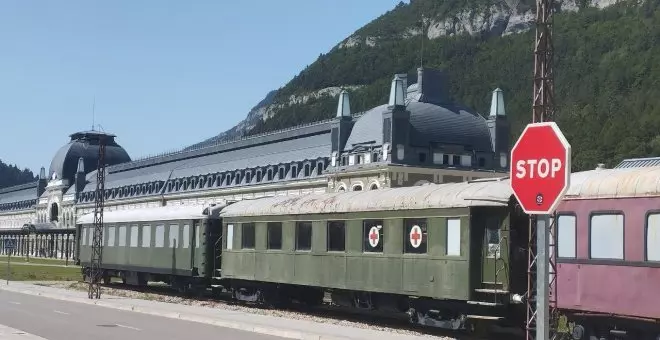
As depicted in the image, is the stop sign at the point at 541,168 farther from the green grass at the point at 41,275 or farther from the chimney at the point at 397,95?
the chimney at the point at 397,95

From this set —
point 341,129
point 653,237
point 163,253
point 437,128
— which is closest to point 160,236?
point 163,253

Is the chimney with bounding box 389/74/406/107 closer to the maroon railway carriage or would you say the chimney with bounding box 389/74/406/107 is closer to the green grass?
the green grass

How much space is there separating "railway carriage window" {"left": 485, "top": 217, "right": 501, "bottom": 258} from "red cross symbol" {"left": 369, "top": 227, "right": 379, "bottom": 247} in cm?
404

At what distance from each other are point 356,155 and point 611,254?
7766cm

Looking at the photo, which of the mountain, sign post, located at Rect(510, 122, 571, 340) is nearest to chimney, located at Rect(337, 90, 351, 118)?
the mountain

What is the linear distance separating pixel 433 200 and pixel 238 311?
8681 millimetres

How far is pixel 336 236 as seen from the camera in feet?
79.2

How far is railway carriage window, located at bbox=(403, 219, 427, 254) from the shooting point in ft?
68.2

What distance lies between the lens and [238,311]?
26625mm

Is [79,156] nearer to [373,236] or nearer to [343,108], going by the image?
[343,108]

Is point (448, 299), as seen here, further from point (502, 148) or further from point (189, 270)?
point (502, 148)

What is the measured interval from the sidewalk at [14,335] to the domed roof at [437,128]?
7252 cm

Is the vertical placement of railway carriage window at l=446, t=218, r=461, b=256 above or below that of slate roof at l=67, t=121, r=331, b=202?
below

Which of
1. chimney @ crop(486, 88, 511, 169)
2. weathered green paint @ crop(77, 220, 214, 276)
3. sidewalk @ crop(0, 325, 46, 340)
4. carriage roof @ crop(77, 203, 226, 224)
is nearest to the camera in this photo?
sidewalk @ crop(0, 325, 46, 340)
